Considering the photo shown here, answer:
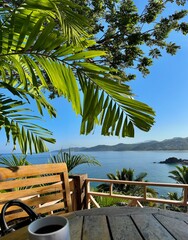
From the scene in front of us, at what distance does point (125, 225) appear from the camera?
958 mm

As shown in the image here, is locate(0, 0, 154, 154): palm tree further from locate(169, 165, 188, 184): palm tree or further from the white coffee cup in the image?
locate(169, 165, 188, 184): palm tree

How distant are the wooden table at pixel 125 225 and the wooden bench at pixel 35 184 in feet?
2.14

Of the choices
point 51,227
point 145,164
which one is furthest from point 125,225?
point 145,164

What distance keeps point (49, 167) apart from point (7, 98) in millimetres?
628

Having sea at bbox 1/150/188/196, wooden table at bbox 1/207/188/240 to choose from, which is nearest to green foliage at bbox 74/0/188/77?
wooden table at bbox 1/207/188/240

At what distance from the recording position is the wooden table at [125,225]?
33.8 inches

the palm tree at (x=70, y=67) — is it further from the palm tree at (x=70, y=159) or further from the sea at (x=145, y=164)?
the sea at (x=145, y=164)

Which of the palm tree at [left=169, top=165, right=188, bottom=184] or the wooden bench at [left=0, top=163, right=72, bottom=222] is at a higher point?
the wooden bench at [left=0, top=163, right=72, bottom=222]

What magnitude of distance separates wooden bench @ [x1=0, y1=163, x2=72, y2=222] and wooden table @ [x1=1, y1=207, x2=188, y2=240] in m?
0.65

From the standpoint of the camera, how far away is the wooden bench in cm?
157

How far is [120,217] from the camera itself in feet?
3.47

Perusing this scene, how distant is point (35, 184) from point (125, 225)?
1.01 metres

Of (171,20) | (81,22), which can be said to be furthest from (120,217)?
(171,20)

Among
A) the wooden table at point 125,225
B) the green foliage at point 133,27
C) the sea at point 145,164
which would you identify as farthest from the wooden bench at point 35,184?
the sea at point 145,164
